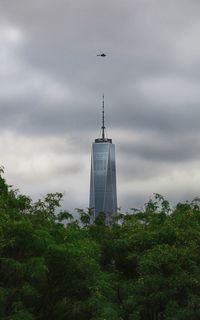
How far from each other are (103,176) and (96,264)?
468 feet

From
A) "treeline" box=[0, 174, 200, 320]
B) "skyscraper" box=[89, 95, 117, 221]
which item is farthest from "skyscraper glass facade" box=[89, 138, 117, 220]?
"treeline" box=[0, 174, 200, 320]

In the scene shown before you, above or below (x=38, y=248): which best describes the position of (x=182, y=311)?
below

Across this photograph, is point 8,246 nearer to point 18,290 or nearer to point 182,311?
point 18,290

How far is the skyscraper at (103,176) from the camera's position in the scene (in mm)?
165375

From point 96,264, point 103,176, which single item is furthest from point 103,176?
point 96,264

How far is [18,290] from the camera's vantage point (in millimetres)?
25344

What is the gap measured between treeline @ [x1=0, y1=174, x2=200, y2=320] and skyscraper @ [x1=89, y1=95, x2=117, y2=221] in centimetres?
12451

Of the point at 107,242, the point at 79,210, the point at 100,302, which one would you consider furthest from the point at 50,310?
the point at 79,210

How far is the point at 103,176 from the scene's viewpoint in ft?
560

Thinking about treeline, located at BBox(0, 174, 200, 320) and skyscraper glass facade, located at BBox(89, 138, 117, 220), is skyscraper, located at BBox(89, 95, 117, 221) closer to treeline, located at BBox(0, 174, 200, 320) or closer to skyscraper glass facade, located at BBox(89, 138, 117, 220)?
skyscraper glass facade, located at BBox(89, 138, 117, 220)

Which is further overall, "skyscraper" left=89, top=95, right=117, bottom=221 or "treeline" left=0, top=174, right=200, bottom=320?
"skyscraper" left=89, top=95, right=117, bottom=221

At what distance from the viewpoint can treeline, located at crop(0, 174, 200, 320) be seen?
2547 centimetres

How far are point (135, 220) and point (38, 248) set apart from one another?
1424cm

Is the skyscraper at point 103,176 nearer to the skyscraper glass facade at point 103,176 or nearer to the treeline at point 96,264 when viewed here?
the skyscraper glass facade at point 103,176
